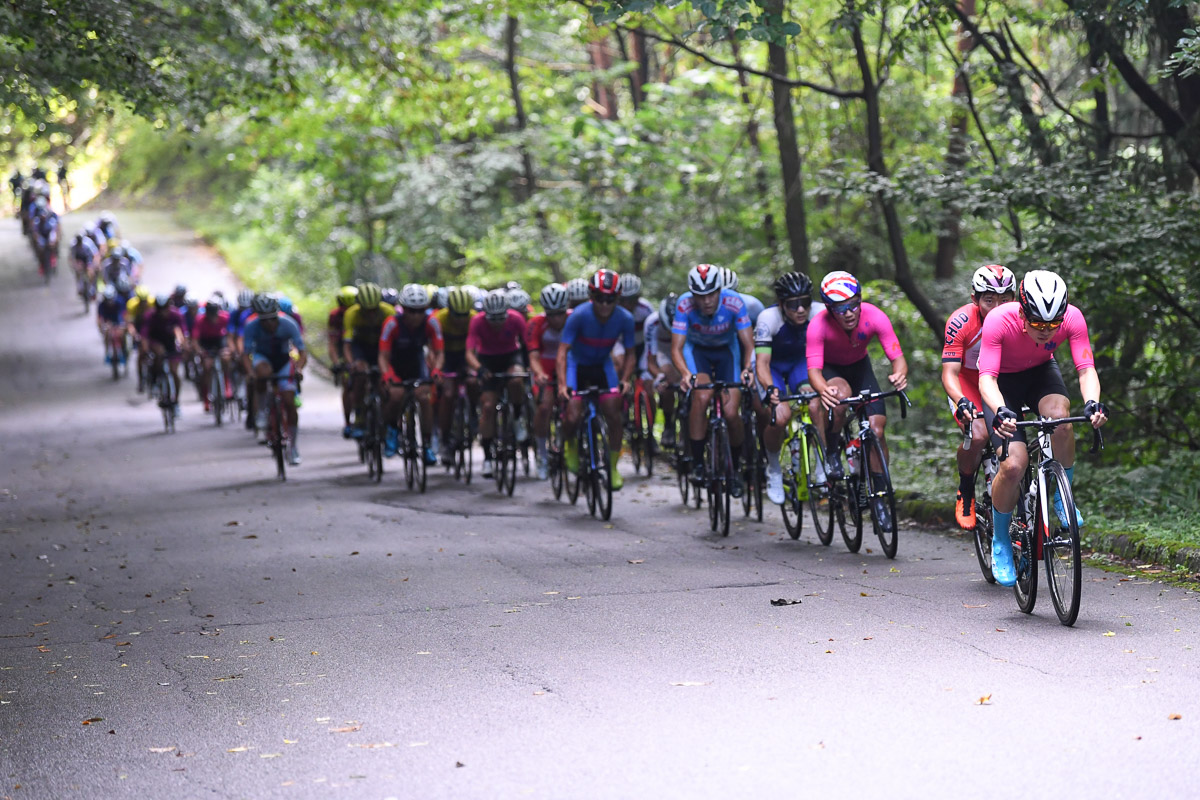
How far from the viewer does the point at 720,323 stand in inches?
481

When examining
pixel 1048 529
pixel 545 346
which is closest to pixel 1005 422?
pixel 1048 529

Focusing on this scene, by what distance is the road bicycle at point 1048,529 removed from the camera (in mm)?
7043

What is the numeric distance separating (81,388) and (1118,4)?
25.5 metres

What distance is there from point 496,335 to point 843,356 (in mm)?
5705

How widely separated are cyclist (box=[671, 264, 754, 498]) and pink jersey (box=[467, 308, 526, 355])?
3.09m

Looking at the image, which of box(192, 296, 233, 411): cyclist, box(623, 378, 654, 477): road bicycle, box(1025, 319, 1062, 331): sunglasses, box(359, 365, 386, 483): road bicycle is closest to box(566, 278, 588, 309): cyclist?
box(623, 378, 654, 477): road bicycle

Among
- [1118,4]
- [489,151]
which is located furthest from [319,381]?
[1118,4]

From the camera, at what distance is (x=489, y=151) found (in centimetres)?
2684

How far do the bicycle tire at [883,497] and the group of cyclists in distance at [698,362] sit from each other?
0.10 meters

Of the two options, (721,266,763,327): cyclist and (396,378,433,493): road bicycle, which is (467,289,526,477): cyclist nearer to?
(396,378,433,493): road bicycle

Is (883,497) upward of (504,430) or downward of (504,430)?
downward

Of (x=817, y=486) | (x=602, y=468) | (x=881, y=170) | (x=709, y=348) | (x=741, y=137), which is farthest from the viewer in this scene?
(x=741, y=137)

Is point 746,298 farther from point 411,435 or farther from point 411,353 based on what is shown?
point 411,353

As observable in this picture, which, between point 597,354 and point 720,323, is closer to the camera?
point 720,323
